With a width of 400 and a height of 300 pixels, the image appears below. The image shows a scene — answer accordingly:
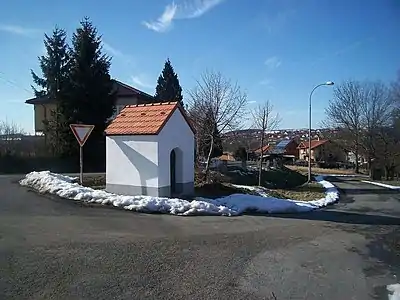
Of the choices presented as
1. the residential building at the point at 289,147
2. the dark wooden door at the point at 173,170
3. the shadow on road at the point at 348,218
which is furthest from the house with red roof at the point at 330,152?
the dark wooden door at the point at 173,170

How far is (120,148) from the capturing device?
15.2 m

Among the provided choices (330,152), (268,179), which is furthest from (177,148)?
(330,152)

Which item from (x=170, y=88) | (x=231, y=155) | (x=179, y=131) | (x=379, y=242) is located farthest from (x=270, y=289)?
(x=231, y=155)

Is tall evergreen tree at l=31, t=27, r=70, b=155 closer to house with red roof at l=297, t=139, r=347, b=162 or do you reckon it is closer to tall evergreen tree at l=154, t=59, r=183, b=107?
tall evergreen tree at l=154, t=59, r=183, b=107

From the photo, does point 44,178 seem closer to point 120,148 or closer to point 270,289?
point 120,148

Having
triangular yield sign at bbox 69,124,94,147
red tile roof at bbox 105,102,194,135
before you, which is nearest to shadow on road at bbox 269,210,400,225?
red tile roof at bbox 105,102,194,135

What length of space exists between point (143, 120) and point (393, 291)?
1132 centimetres

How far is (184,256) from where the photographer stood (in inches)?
284

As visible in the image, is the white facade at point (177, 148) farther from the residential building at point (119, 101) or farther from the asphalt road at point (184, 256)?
the residential building at point (119, 101)

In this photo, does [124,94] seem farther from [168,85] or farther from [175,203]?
[175,203]

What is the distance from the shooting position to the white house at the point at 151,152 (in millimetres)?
14367

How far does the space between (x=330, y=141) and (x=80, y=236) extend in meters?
63.3

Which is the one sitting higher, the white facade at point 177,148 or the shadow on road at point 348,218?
the white facade at point 177,148

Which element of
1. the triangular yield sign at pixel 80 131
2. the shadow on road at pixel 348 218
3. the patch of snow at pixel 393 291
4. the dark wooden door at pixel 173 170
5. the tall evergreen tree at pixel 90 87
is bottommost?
the shadow on road at pixel 348 218
